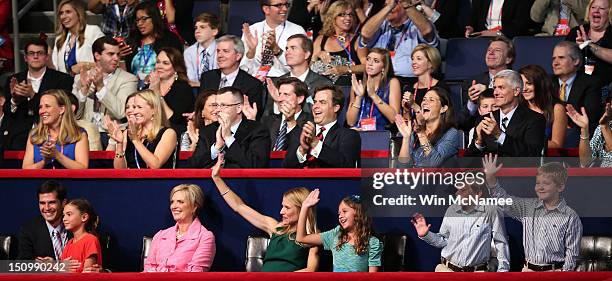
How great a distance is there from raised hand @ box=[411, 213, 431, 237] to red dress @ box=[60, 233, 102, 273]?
1.78 m

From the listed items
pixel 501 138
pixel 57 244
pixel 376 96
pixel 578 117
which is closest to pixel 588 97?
pixel 578 117

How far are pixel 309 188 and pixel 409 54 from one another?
2.61 m

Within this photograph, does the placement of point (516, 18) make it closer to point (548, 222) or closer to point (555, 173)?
point (555, 173)

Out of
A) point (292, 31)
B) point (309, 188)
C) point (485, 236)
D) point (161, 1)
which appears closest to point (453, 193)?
point (485, 236)

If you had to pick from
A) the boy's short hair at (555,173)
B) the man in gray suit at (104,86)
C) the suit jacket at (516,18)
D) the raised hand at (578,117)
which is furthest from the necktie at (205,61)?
the boy's short hair at (555,173)

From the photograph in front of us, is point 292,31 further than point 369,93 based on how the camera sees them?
Yes

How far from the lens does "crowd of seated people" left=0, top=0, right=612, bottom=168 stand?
8.00 m

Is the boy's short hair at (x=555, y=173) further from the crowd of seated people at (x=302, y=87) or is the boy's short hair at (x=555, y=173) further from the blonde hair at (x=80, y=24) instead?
the blonde hair at (x=80, y=24)

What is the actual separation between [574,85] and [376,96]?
1373 mm

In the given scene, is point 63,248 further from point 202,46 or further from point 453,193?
point 202,46

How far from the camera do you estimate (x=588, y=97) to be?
8.92 m

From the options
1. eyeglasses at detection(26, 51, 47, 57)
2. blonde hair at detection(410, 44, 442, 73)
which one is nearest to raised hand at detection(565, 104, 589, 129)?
blonde hair at detection(410, 44, 442, 73)

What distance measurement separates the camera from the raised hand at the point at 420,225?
23.7ft

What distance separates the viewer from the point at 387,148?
28.6 feet
